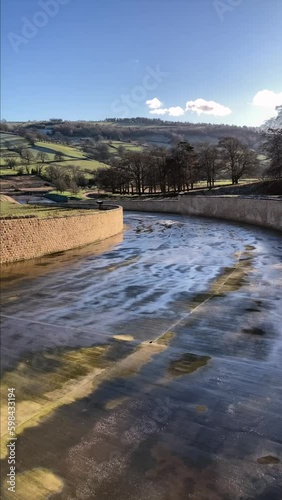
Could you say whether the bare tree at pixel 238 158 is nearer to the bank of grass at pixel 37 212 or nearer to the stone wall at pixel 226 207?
the stone wall at pixel 226 207

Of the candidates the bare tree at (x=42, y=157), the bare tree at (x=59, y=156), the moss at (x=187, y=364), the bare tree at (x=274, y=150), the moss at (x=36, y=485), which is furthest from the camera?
the bare tree at (x=59, y=156)

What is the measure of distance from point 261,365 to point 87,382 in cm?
284

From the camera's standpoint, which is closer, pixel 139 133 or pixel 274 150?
pixel 274 150

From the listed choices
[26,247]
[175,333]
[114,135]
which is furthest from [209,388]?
[114,135]

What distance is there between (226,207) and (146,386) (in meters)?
32.1

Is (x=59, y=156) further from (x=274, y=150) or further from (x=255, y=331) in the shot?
(x=255, y=331)

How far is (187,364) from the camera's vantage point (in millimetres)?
6719

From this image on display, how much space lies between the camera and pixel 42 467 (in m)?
4.29

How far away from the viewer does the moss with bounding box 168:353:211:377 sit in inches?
253

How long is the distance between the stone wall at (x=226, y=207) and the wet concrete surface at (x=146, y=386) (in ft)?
51.1

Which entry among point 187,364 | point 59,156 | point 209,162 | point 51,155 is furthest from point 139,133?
point 187,364

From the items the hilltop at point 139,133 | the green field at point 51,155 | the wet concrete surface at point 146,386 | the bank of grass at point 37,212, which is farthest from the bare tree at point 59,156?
the wet concrete surface at point 146,386

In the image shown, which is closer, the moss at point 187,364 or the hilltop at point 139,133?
the moss at point 187,364

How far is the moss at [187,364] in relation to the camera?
253 inches
